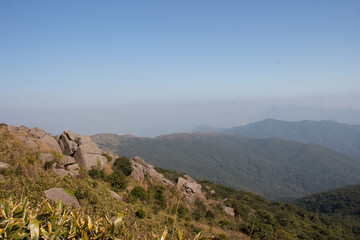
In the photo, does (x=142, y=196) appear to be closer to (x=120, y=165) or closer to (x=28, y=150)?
(x=120, y=165)

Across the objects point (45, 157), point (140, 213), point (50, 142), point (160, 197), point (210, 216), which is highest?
point (50, 142)

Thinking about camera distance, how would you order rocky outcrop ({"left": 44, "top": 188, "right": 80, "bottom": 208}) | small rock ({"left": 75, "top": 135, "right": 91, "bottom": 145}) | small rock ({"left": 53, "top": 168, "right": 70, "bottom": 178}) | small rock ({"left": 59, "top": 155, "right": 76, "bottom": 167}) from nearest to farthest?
rocky outcrop ({"left": 44, "top": 188, "right": 80, "bottom": 208})
small rock ({"left": 53, "top": 168, "right": 70, "bottom": 178})
small rock ({"left": 59, "top": 155, "right": 76, "bottom": 167})
small rock ({"left": 75, "top": 135, "right": 91, "bottom": 145})

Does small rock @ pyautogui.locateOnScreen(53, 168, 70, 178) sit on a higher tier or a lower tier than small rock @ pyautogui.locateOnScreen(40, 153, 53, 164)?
lower

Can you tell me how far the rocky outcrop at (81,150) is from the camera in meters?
17.4

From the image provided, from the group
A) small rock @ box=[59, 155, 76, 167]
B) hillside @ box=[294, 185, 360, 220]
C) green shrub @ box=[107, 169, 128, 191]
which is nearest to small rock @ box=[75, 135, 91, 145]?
small rock @ box=[59, 155, 76, 167]

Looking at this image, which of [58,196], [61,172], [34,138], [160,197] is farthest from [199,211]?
[34,138]

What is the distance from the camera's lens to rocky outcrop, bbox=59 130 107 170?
1737cm

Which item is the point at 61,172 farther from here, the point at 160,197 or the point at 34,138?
the point at 160,197

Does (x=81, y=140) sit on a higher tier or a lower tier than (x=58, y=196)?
higher

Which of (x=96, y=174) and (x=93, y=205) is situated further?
(x=96, y=174)

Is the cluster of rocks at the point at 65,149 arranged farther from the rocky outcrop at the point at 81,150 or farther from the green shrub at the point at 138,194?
the green shrub at the point at 138,194

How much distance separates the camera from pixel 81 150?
17.8 m

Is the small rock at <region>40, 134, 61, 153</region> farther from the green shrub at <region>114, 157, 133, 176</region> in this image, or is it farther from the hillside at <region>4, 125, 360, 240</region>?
the green shrub at <region>114, 157, 133, 176</region>

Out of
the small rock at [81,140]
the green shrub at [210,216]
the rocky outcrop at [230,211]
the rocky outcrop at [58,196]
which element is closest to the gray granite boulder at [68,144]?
the small rock at [81,140]
